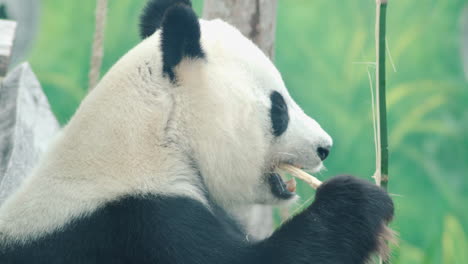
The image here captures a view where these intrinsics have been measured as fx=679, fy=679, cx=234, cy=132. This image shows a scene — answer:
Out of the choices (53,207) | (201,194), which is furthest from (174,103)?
(53,207)

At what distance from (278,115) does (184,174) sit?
0.37 m

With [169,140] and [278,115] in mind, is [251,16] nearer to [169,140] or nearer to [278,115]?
[278,115]

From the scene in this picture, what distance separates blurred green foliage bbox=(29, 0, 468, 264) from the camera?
5.56m

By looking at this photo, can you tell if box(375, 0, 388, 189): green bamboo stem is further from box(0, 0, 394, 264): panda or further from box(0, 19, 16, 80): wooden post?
box(0, 19, 16, 80): wooden post

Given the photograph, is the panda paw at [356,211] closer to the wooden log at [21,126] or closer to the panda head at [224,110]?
the panda head at [224,110]

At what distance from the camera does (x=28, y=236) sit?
6.09 ft

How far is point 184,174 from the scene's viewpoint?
1.93 m

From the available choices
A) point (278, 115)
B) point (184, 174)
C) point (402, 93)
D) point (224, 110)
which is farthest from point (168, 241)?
point (402, 93)

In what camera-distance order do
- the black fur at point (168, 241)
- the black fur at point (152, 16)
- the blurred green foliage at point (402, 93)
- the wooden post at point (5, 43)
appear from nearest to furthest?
the black fur at point (168, 241) < the black fur at point (152, 16) < the wooden post at point (5, 43) < the blurred green foliage at point (402, 93)

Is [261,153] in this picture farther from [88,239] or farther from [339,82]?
[339,82]

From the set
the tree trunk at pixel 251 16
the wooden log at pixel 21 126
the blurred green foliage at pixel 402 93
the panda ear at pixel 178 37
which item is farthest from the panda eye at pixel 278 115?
the blurred green foliage at pixel 402 93

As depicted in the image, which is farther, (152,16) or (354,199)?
(152,16)

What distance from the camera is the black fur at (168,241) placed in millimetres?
1792

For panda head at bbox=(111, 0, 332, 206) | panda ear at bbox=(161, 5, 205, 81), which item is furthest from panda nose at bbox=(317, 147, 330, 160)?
panda ear at bbox=(161, 5, 205, 81)
